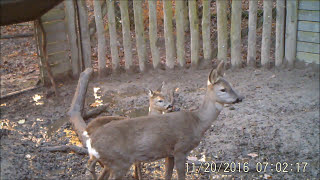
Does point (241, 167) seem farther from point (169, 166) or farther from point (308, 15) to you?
point (308, 15)

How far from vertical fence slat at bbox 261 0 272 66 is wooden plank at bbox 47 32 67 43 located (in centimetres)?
471

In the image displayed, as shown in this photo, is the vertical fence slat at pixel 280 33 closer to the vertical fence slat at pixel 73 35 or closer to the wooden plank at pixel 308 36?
the wooden plank at pixel 308 36

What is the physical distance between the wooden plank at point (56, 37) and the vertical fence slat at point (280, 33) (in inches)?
199

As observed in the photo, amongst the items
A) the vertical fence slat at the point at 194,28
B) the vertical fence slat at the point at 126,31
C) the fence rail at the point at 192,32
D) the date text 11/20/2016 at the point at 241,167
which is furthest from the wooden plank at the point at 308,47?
the date text 11/20/2016 at the point at 241,167

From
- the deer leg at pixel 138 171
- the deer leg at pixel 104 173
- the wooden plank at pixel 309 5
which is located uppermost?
the wooden plank at pixel 309 5

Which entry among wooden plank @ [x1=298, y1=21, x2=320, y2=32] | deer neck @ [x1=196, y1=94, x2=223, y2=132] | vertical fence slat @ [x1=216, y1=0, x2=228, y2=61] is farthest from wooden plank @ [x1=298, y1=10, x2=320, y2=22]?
deer neck @ [x1=196, y1=94, x2=223, y2=132]

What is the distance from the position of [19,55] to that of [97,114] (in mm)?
5625

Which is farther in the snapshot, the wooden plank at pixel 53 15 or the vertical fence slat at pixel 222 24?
the vertical fence slat at pixel 222 24

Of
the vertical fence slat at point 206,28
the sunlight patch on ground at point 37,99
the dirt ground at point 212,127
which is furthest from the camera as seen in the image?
the vertical fence slat at point 206,28

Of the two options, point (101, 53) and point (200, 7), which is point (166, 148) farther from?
point (200, 7)

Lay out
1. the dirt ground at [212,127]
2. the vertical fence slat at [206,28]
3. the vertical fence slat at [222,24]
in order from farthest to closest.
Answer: the vertical fence slat at [206,28]
the vertical fence slat at [222,24]
the dirt ground at [212,127]

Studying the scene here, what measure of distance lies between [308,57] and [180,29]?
10.1ft

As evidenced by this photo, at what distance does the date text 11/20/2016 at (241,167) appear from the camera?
606cm

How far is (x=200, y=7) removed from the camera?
13664 millimetres
